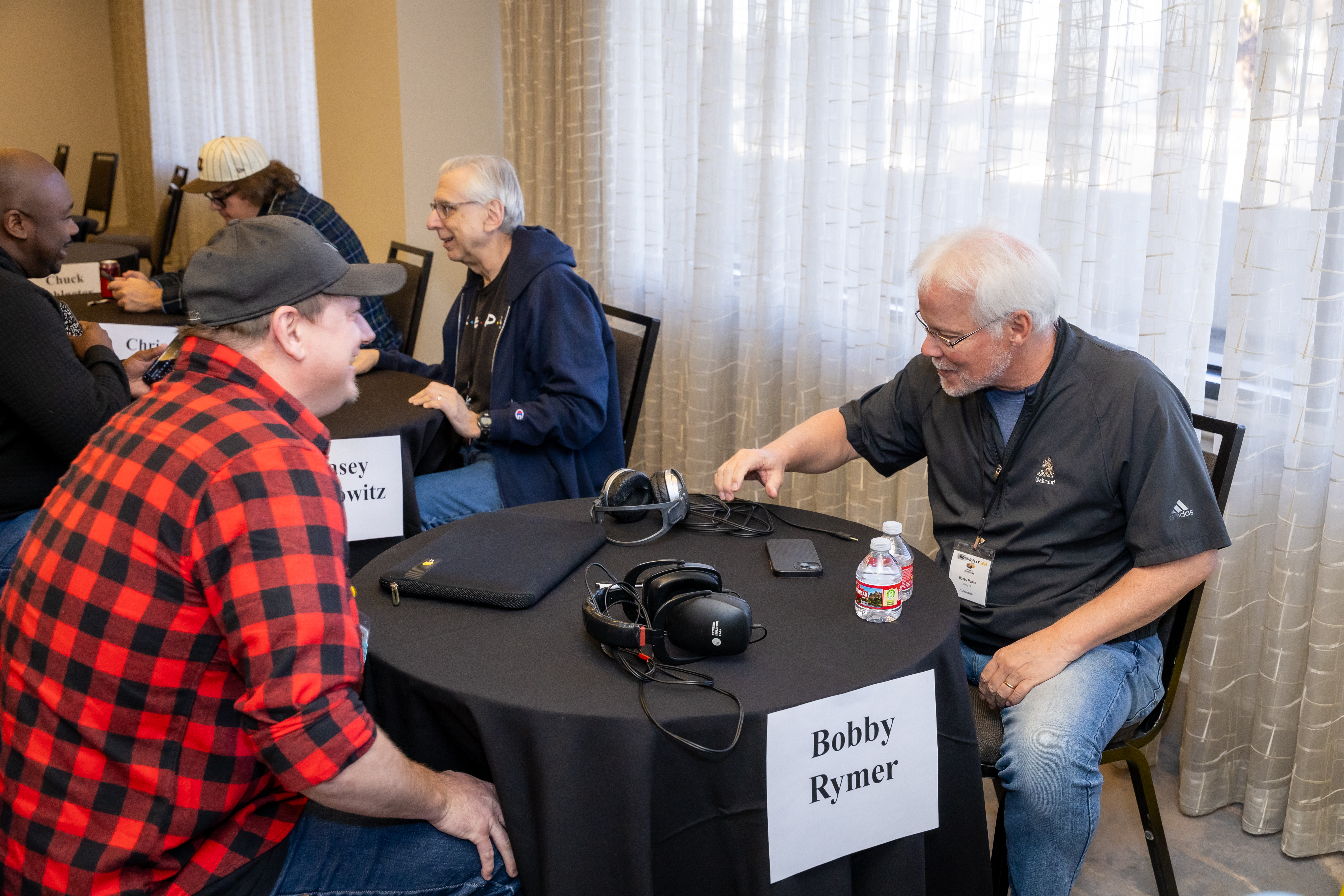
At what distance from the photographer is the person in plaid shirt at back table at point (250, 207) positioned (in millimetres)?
3494

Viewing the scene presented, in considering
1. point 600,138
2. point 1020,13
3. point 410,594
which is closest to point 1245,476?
point 1020,13

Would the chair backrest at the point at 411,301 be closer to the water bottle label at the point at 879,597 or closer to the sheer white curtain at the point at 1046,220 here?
the sheer white curtain at the point at 1046,220

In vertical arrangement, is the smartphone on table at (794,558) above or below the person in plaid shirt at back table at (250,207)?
below

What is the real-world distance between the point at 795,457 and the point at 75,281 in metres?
3.27

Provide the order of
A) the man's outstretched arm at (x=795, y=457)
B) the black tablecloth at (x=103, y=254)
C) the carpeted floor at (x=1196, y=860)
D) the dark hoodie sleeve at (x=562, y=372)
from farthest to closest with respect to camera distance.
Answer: the black tablecloth at (x=103, y=254)
the dark hoodie sleeve at (x=562, y=372)
the carpeted floor at (x=1196, y=860)
the man's outstretched arm at (x=795, y=457)

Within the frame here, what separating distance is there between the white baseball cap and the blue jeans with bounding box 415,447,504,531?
173 cm

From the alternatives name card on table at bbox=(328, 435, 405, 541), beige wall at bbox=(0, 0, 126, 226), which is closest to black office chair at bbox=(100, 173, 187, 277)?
name card on table at bbox=(328, 435, 405, 541)

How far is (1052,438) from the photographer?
68.4 inches

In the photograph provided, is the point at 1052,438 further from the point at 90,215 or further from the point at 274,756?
the point at 90,215

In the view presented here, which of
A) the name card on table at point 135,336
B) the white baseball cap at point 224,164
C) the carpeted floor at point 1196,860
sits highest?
the white baseball cap at point 224,164

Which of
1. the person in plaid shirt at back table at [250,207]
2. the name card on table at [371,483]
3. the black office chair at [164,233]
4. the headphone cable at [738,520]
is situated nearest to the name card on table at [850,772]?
the headphone cable at [738,520]

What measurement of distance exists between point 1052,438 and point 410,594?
1.11m

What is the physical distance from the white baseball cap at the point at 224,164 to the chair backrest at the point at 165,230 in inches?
96.0

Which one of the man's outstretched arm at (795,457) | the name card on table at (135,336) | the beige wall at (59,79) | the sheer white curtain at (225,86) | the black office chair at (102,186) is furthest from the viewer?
the beige wall at (59,79)
